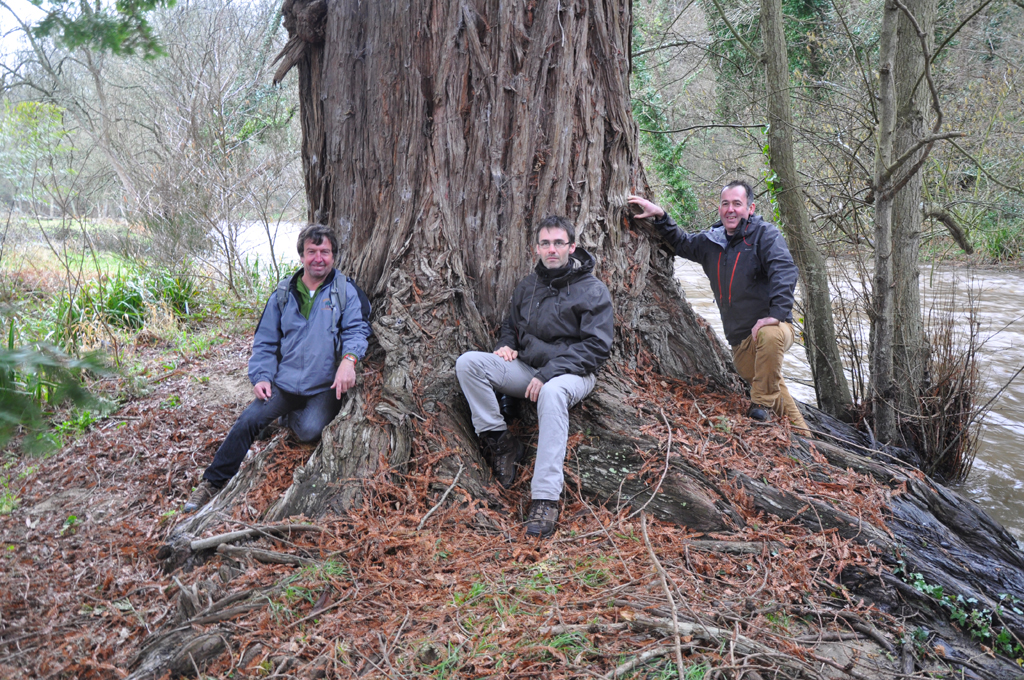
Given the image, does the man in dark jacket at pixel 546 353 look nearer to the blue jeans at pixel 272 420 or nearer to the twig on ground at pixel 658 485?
the twig on ground at pixel 658 485

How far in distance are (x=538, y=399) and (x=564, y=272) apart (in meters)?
0.82

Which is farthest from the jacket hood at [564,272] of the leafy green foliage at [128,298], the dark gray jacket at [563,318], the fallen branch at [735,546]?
the leafy green foliage at [128,298]

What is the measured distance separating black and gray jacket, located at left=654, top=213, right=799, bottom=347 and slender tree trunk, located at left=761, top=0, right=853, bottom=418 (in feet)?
6.80

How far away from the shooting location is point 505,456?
12.9 ft

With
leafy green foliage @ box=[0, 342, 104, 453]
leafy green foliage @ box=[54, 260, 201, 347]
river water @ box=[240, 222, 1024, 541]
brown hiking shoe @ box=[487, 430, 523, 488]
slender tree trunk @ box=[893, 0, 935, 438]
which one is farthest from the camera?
leafy green foliage @ box=[54, 260, 201, 347]

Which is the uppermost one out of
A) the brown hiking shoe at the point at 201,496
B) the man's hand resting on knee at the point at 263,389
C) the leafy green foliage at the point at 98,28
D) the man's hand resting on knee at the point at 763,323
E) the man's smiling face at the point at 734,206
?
the leafy green foliage at the point at 98,28

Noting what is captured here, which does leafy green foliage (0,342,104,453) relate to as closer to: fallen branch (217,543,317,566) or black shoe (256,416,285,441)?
fallen branch (217,543,317,566)

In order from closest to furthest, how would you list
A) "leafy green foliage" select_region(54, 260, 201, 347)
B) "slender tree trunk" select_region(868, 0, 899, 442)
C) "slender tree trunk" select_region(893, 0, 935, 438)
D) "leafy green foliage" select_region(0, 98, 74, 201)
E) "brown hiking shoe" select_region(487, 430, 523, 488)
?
"brown hiking shoe" select_region(487, 430, 523, 488) → "slender tree trunk" select_region(868, 0, 899, 442) → "slender tree trunk" select_region(893, 0, 935, 438) → "leafy green foliage" select_region(54, 260, 201, 347) → "leafy green foliage" select_region(0, 98, 74, 201)

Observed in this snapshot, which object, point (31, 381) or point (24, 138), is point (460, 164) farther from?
point (24, 138)

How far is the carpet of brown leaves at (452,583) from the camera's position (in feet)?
8.50

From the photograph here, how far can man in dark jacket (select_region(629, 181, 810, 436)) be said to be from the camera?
452cm

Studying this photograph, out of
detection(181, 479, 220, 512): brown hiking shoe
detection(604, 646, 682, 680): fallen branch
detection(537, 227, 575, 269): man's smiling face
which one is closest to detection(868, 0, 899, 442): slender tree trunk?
detection(537, 227, 575, 269): man's smiling face

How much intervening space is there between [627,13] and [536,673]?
14.4 feet

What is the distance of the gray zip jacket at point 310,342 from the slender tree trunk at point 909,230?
489 centimetres
